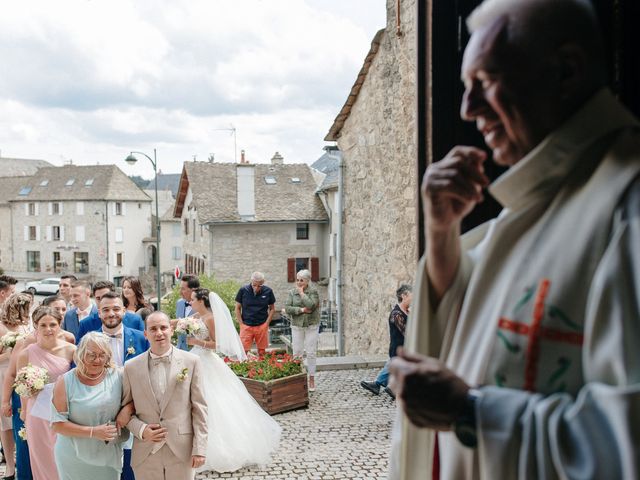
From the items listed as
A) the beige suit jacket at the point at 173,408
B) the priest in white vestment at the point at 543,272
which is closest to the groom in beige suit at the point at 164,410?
the beige suit jacket at the point at 173,408

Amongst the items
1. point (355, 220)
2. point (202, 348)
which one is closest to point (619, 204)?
point (202, 348)

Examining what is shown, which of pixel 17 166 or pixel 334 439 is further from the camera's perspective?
pixel 17 166

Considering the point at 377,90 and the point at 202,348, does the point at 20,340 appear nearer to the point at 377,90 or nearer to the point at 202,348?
the point at 202,348

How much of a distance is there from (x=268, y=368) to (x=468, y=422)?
6.78 meters

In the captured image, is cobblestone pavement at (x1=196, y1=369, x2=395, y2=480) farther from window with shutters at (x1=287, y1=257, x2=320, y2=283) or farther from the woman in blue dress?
window with shutters at (x1=287, y1=257, x2=320, y2=283)

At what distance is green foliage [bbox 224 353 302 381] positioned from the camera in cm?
770

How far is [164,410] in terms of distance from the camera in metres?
4.20

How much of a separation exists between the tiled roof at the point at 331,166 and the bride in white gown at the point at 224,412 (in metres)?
7.75

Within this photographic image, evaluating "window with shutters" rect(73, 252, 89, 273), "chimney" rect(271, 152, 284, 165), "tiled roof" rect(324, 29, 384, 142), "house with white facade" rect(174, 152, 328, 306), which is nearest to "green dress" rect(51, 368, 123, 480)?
"tiled roof" rect(324, 29, 384, 142)

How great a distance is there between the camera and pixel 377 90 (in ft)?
37.3

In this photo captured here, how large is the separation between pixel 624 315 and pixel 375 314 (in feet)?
35.8

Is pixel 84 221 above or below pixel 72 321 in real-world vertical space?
above

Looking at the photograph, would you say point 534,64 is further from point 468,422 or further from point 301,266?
point 301,266

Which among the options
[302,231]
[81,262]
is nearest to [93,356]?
[302,231]
